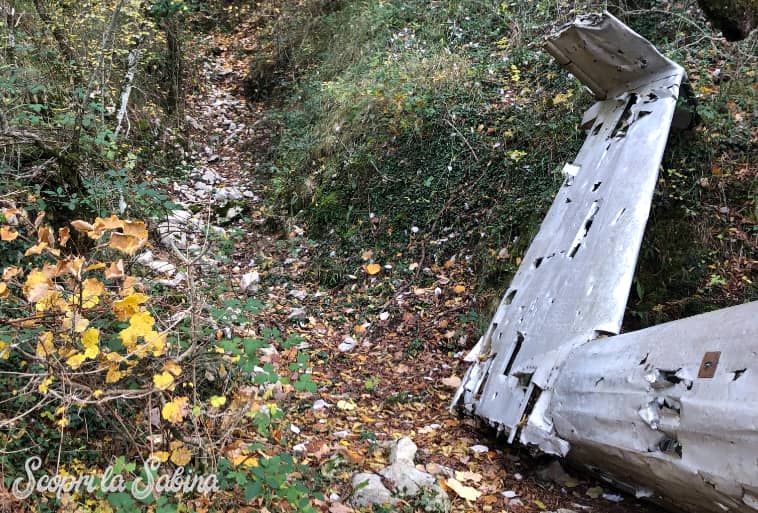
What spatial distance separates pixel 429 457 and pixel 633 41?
133 inches

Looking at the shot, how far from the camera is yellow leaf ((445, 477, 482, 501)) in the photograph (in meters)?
2.75

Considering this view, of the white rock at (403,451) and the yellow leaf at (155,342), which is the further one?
the white rock at (403,451)

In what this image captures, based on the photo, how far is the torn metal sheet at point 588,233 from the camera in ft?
9.68

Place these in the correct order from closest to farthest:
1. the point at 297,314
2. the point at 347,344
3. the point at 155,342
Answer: the point at 155,342, the point at 347,344, the point at 297,314

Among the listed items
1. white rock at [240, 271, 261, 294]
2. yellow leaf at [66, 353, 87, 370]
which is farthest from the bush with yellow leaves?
white rock at [240, 271, 261, 294]

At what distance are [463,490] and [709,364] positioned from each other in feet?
4.83

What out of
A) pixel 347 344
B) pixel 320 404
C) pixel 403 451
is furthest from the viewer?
pixel 347 344

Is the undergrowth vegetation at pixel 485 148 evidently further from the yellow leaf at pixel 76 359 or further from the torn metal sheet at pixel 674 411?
the yellow leaf at pixel 76 359

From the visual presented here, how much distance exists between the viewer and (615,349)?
2395 millimetres

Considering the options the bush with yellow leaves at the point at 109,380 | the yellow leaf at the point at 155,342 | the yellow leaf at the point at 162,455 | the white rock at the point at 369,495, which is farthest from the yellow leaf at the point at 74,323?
the white rock at the point at 369,495

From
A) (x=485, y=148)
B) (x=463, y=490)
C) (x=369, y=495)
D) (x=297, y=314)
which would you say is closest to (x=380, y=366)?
(x=297, y=314)

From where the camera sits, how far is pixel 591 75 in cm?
450

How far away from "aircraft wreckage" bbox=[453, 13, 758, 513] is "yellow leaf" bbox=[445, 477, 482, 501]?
14.4 inches

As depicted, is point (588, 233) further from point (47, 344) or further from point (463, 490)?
point (47, 344)
